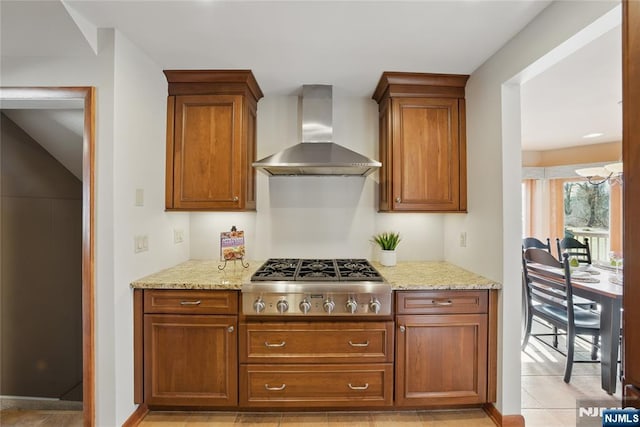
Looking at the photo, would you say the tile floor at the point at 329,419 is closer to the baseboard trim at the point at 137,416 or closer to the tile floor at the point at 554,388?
the baseboard trim at the point at 137,416

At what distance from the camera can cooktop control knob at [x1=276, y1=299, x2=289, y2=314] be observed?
1887 mm

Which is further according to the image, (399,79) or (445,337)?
(399,79)

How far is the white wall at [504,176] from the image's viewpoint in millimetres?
1740

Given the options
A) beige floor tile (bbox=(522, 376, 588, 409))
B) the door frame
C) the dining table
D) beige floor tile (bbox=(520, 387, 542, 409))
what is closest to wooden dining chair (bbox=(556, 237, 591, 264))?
the dining table

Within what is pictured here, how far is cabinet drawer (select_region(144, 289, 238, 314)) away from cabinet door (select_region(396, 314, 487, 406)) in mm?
1087

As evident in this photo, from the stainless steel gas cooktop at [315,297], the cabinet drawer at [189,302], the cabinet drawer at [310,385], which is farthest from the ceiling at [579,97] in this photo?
the cabinet drawer at [189,302]

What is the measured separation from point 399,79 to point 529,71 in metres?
0.82

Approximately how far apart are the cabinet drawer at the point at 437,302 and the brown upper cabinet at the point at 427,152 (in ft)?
2.19

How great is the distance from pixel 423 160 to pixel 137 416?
259 cm

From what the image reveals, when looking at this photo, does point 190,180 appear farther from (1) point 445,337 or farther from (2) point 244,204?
(1) point 445,337

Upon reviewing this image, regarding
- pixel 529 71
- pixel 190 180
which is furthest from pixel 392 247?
pixel 190 180

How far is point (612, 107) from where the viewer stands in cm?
322

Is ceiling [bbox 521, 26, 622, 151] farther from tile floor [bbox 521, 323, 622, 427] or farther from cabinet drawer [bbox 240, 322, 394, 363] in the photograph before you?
tile floor [bbox 521, 323, 622, 427]

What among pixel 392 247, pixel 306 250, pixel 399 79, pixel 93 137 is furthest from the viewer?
pixel 306 250
